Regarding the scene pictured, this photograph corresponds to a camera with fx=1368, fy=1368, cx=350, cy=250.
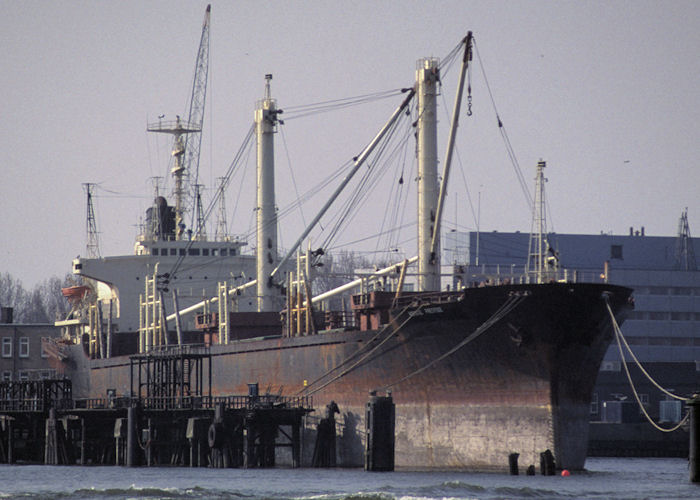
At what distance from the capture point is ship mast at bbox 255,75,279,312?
197ft

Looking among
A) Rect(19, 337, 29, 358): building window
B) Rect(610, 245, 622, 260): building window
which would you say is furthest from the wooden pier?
Rect(610, 245, 622, 260): building window

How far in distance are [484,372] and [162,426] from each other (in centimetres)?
1307

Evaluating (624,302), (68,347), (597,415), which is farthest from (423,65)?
(597,415)

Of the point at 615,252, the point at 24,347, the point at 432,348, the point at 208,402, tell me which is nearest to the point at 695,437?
the point at 432,348

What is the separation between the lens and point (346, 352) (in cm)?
4672

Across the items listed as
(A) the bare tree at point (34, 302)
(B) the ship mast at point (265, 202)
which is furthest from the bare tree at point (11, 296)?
(B) the ship mast at point (265, 202)

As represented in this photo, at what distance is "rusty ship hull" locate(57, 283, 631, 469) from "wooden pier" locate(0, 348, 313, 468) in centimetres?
272

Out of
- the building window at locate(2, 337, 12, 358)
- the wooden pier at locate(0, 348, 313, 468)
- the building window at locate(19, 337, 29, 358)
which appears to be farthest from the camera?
the building window at locate(19, 337, 29, 358)

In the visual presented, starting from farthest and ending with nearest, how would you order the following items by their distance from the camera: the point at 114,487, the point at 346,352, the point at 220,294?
the point at 220,294 < the point at 346,352 < the point at 114,487

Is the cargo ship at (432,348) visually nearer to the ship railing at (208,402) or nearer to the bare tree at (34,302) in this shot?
the ship railing at (208,402)

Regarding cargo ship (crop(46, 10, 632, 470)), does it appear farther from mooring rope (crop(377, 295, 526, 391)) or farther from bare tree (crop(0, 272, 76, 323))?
bare tree (crop(0, 272, 76, 323))

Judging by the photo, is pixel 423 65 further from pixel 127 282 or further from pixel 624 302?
pixel 127 282

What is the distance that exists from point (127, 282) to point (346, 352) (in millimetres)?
24962

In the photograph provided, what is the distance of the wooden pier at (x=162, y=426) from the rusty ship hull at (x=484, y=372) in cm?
272
